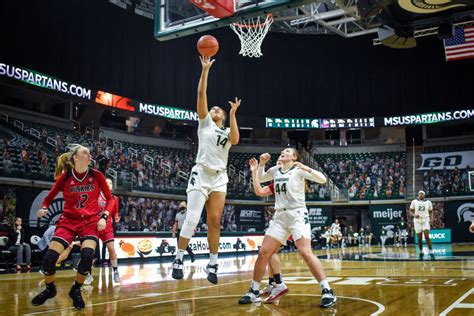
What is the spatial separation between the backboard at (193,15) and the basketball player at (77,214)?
20.5ft

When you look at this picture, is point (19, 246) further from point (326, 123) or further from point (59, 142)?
point (326, 123)

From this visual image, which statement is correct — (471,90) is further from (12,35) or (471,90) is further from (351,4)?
(12,35)

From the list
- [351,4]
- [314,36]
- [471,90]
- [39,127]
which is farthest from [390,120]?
[39,127]

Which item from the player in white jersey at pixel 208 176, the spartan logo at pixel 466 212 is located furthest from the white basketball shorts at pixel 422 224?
the spartan logo at pixel 466 212

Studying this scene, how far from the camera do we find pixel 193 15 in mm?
11688

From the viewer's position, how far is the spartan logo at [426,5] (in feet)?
42.9

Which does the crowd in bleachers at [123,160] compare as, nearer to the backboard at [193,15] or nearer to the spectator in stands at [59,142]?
the spectator in stands at [59,142]

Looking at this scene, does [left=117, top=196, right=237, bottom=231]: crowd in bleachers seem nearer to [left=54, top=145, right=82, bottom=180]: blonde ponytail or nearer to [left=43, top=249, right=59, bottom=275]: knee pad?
[left=54, top=145, right=82, bottom=180]: blonde ponytail

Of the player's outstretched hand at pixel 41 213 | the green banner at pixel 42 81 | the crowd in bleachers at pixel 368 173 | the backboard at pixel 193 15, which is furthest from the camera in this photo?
the crowd in bleachers at pixel 368 173

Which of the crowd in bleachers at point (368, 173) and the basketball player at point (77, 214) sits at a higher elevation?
the crowd in bleachers at point (368, 173)

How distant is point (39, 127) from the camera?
26.3 m

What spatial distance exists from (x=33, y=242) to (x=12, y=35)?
14203mm

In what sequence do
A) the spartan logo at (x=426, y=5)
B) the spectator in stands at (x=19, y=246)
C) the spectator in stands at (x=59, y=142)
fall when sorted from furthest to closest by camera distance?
1. the spectator in stands at (x=59, y=142)
2. the spectator in stands at (x=19, y=246)
3. the spartan logo at (x=426, y=5)

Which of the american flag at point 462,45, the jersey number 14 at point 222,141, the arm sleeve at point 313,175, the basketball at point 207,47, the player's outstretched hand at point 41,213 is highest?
the american flag at point 462,45
